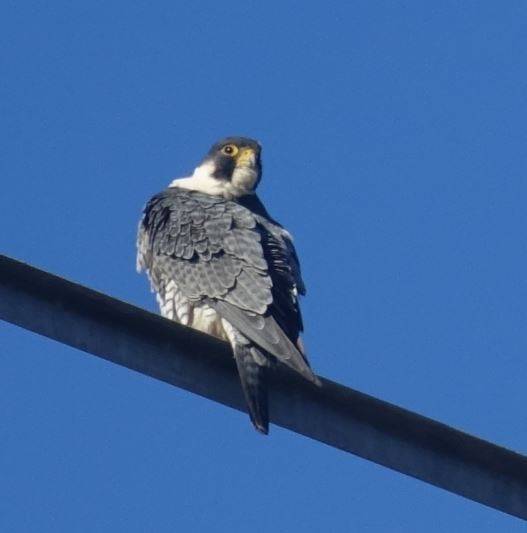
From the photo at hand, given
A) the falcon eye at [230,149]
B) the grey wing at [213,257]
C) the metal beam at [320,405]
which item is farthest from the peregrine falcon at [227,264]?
the metal beam at [320,405]

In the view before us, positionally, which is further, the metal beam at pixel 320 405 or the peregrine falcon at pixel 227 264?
the peregrine falcon at pixel 227 264

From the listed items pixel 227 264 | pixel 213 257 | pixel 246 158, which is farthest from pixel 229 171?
pixel 227 264

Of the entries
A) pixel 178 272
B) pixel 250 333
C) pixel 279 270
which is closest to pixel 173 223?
pixel 178 272

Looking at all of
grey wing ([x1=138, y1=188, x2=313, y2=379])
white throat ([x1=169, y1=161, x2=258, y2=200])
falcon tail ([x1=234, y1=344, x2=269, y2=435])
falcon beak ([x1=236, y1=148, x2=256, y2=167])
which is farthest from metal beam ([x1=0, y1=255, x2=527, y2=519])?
falcon beak ([x1=236, y1=148, x2=256, y2=167])

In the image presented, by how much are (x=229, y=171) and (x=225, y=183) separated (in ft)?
0.42

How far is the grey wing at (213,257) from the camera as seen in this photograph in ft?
18.4

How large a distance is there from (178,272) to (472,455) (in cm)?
318

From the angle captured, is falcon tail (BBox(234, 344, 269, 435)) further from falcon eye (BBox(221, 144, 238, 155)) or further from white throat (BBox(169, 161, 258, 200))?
falcon eye (BBox(221, 144, 238, 155))

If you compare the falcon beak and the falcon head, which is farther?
the falcon beak

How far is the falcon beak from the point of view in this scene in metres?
7.88

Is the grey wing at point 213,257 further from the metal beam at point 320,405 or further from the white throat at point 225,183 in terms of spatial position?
the metal beam at point 320,405

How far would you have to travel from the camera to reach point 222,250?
637 centimetres

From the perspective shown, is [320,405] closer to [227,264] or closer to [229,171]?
[227,264]

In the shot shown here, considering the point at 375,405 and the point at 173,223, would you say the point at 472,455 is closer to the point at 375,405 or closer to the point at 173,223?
the point at 375,405
